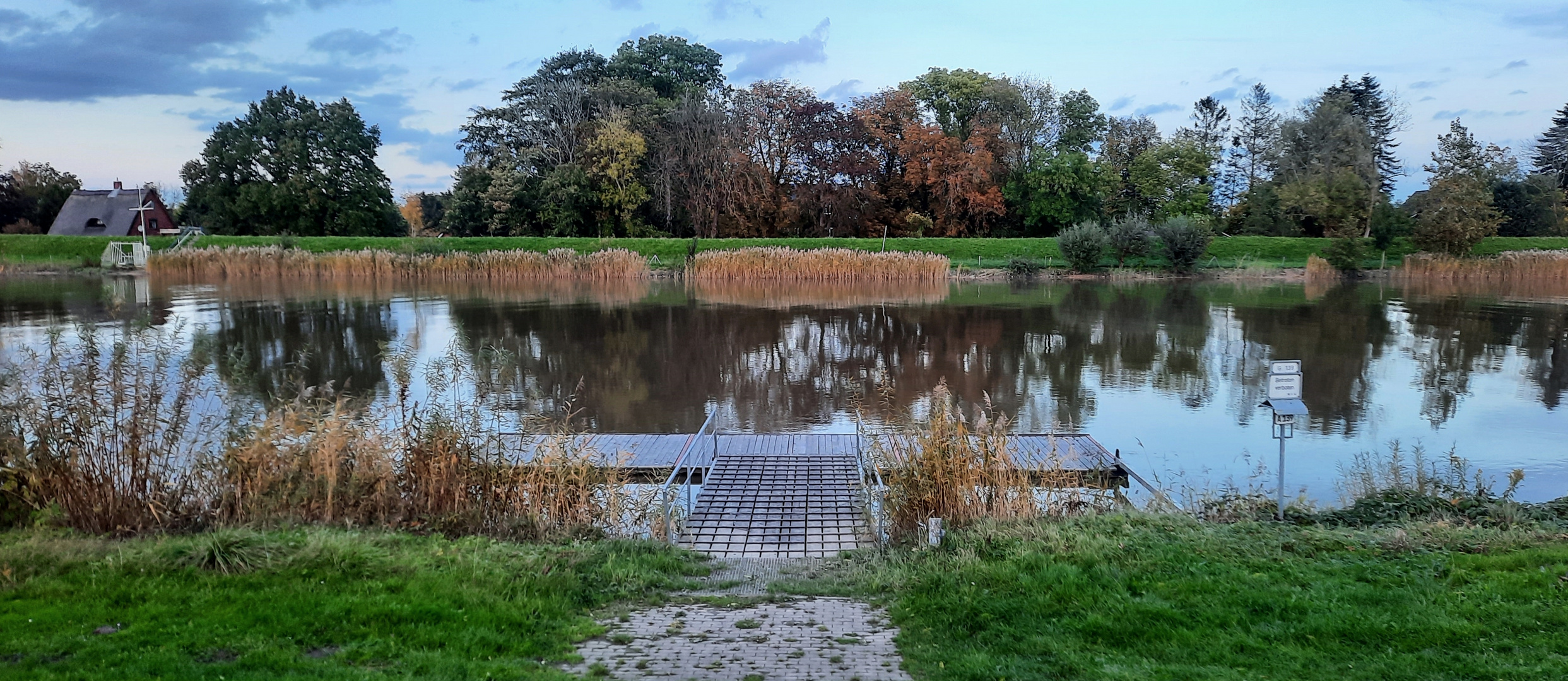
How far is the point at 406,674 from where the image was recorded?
14.5ft

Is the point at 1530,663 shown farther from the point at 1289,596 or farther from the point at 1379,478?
the point at 1379,478

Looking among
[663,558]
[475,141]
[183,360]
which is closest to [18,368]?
[183,360]

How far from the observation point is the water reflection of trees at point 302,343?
15141mm

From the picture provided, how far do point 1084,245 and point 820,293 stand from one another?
14.4m

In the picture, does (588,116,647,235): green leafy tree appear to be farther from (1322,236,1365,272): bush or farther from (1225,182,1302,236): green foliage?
(1322,236,1365,272): bush

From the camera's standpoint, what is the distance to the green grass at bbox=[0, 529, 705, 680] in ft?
15.0

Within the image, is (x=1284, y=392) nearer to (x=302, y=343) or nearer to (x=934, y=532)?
(x=934, y=532)

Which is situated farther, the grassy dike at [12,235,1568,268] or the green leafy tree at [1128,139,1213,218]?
the green leafy tree at [1128,139,1213,218]

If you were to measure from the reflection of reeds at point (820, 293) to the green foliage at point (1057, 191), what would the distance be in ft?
37.0

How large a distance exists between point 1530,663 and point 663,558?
200 inches

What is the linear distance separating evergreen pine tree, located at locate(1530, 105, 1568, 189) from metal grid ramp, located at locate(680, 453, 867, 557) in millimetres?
63182

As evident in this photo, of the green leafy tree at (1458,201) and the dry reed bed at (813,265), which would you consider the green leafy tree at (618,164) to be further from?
the green leafy tree at (1458,201)

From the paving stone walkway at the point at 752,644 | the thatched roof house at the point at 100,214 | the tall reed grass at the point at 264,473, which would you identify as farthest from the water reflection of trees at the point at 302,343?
the thatched roof house at the point at 100,214

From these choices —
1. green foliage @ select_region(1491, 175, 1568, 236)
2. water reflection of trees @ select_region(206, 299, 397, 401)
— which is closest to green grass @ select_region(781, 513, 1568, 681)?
water reflection of trees @ select_region(206, 299, 397, 401)
